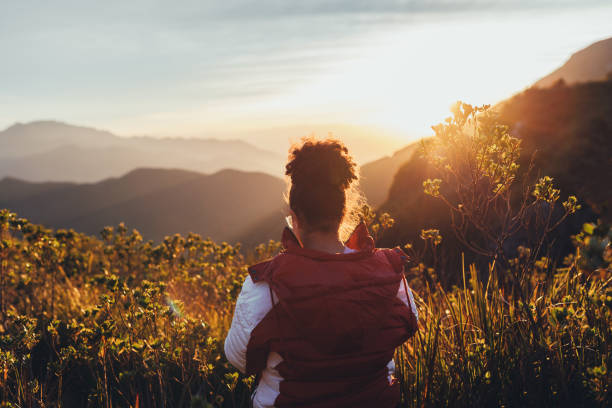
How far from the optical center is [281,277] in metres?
1.82

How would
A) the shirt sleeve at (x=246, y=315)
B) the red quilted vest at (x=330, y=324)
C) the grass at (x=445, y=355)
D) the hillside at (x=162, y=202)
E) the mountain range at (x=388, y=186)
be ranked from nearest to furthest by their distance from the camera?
the red quilted vest at (x=330, y=324) → the shirt sleeve at (x=246, y=315) → the grass at (x=445, y=355) → the mountain range at (x=388, y=186) → the hillside at (x=162, y=202)

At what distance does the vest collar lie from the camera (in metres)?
1.87

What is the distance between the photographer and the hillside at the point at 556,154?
9391mm

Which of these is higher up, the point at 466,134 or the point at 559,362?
the point at 466,134

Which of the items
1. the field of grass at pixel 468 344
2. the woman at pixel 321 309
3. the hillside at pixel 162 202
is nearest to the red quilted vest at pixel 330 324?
the woman at pixel 321 309

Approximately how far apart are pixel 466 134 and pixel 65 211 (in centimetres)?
9562

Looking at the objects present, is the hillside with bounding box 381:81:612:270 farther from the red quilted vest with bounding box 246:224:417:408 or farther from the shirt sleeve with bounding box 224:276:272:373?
the shirt sleeve with bounding box 224:276:272:373

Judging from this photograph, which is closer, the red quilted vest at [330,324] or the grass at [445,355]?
the red quilted vest at [330,324]

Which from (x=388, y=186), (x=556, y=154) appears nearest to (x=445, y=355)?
(x=556, y=154)

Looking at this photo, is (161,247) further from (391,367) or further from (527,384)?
(527,384)

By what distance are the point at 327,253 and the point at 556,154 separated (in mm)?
10808

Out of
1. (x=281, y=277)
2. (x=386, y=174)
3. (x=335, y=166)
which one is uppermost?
(x=335, y=166)

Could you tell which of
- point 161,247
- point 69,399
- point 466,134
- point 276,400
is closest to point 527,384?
point 276,400

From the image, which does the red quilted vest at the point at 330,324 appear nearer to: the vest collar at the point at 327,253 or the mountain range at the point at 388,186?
the vest collar at the point at 327,253
